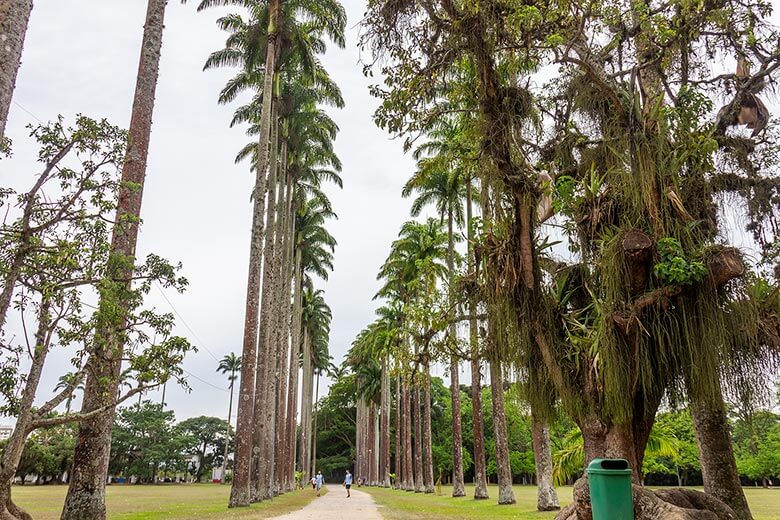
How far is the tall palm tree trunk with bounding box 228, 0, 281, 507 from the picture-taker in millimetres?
16203

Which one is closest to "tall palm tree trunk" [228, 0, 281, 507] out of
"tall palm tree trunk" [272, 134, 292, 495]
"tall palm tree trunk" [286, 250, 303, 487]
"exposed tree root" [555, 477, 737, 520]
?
"tall palm tree trunk" [272, 134, 292, 495]

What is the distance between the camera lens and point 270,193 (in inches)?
913

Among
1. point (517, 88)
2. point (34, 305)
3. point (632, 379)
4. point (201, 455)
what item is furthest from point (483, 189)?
point (201, 455)

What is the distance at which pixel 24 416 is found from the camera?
6.78m

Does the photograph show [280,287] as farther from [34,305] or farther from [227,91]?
[34,305]

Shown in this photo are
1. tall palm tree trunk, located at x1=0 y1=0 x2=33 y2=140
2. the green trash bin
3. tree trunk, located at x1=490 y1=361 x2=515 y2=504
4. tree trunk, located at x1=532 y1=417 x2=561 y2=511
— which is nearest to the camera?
tall palm tree trunk, located at x1=0 y1=0 x2=33 y2=140

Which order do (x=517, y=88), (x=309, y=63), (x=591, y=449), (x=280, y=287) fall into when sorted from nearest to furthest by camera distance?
1. (x=591, y=449)
2. (x=517, y=88)
3. (x=309, y=63)
4. (x=280, y=287)

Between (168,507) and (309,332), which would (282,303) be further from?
(309,332)

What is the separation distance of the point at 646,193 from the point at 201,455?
257 ft

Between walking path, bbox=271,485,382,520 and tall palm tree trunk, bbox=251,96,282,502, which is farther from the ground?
tall palm tree trunk, bbox=251,96,282,502

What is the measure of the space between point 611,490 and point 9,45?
6.23m

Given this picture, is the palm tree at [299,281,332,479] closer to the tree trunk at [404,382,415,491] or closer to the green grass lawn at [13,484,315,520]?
the tree trunk at [404,382,415,491]

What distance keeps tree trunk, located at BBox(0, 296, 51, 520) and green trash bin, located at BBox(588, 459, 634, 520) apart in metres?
Answer: 6.70

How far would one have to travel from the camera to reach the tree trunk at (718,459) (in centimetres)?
816
